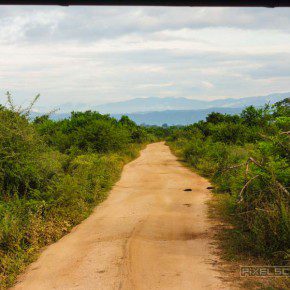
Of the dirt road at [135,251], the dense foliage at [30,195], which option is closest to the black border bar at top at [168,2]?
the dirt road at [135,251]

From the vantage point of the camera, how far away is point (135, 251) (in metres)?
7.04

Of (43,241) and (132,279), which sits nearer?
(132,279)

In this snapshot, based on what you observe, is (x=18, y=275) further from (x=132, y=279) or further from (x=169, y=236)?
(x=169, y=236)

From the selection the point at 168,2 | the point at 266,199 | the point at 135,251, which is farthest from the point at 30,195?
the point at 168,2

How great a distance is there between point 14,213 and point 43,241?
2.69 feet

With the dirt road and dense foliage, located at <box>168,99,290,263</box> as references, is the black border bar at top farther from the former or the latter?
the dirt road

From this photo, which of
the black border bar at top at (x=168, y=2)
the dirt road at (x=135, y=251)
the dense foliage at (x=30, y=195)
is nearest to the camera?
the black border bar at top at (x=168, y=2)

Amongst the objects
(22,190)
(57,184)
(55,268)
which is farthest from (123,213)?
(55,268)

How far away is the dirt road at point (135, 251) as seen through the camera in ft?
19.1

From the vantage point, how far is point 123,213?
1021cm

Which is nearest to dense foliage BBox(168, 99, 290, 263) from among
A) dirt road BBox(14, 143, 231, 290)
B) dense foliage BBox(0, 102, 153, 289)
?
dirt road BBox(14, 143, 231, 290)

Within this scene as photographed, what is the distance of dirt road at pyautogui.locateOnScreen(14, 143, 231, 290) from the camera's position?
5.82 m

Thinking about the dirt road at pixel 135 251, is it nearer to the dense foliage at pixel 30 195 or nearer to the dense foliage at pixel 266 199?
the dense foliage at pixel 30 195

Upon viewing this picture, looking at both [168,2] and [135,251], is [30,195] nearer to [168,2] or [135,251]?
[135,251]
